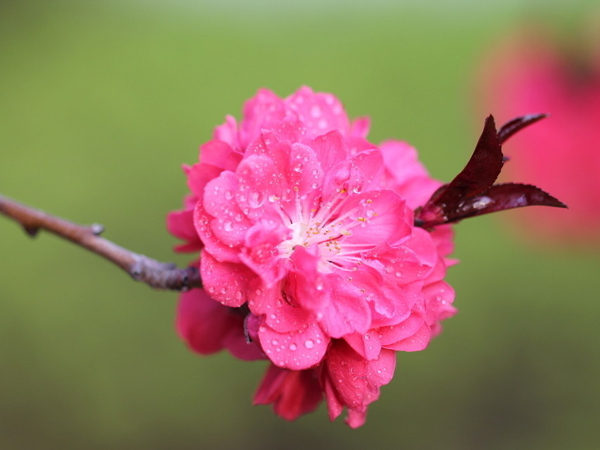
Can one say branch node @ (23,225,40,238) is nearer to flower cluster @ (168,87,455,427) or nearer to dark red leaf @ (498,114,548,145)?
flower cluster @ (168,87,455,427)

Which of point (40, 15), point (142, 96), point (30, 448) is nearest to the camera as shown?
point (30, 448)

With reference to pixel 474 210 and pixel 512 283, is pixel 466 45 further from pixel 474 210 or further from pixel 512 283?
pixel 474 210

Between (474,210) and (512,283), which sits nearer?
(474,210)

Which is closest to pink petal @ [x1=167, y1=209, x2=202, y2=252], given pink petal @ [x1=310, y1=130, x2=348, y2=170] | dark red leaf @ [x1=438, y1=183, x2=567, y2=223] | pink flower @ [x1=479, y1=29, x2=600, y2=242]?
pink petal @ [x1=310, y1=130, x2=348, y2=170]

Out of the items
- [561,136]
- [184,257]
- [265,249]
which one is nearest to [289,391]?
[265,249]

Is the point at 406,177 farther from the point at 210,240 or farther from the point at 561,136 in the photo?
the point at 561,136

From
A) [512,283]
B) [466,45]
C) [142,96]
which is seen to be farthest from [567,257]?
[142,96]

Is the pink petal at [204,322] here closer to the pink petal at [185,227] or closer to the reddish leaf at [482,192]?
the pink petal at [185,227]
